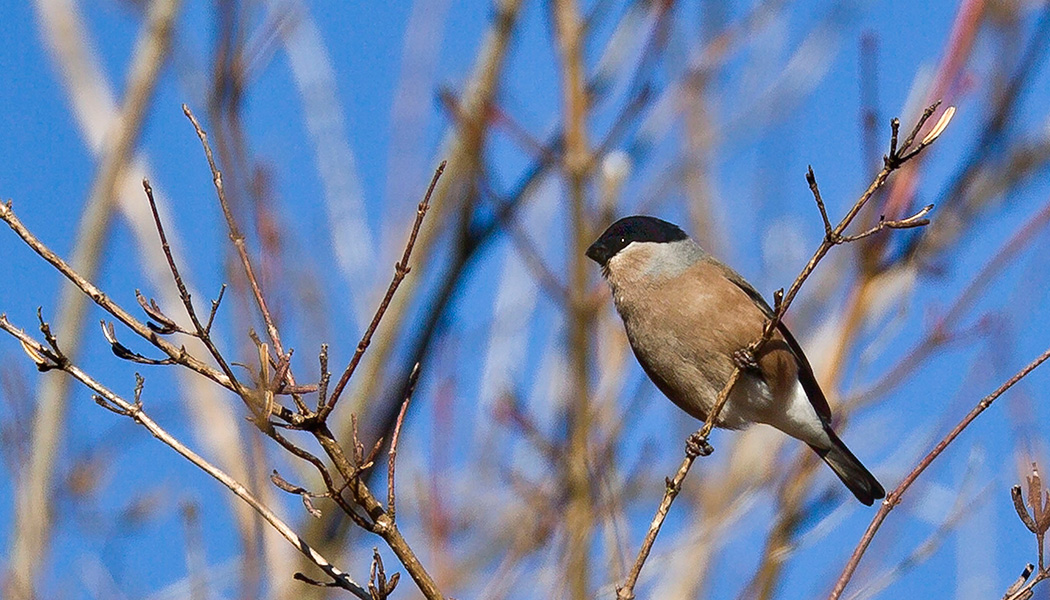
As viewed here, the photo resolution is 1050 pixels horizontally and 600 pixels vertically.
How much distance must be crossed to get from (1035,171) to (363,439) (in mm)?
2548

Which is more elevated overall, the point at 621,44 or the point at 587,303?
the point at 621,44

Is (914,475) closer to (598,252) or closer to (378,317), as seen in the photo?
(378,317)

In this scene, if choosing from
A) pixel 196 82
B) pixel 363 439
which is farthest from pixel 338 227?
pixel 363 439

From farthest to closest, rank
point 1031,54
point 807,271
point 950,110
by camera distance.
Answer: point 1031,54 < point 807,271 < point 950,110

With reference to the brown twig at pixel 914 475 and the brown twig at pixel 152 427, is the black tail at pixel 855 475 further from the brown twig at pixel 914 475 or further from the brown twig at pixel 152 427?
the brown twig at pixel 152 427

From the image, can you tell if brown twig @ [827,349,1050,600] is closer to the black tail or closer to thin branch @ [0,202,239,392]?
thin branch @ [0,202,239,392]

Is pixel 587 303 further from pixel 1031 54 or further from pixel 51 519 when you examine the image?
pixel 51 519

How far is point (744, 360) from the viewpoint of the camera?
8.96ft

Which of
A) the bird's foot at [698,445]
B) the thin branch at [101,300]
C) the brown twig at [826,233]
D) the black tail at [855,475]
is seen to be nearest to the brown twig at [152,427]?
the thin branch at [101,300]

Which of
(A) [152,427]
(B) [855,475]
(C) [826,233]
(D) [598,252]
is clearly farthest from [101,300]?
(B) [855,475]

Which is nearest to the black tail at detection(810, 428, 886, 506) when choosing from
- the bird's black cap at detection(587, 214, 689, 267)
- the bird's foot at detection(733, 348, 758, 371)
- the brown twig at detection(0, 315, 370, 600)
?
the bird's foot at detection(733, 348, 758, 371)

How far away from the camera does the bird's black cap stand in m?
3.57

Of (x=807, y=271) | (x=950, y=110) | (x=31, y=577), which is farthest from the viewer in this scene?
(x=31, y=577)

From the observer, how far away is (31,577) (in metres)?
3.42
